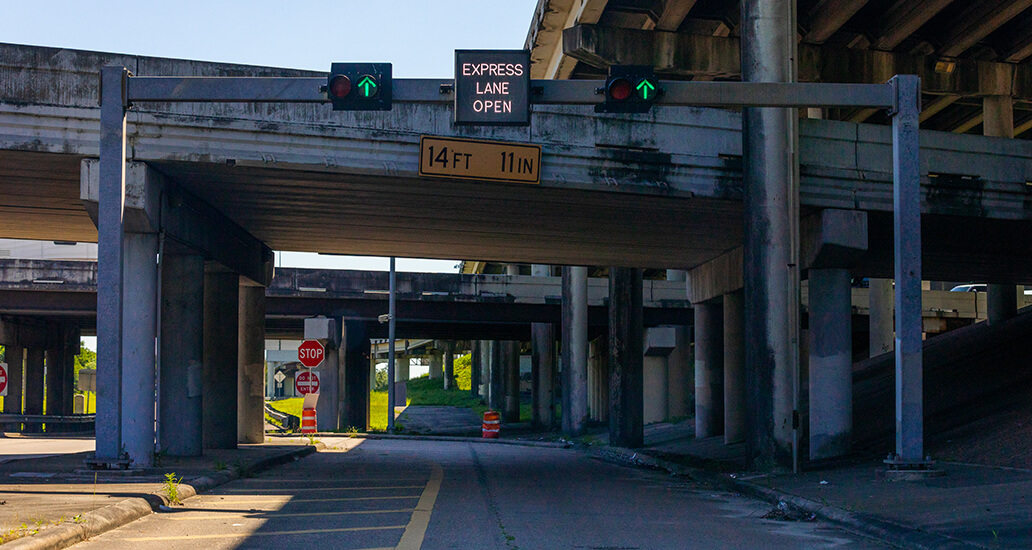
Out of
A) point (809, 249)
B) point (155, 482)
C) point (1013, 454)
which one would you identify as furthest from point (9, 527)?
point (809, 249)

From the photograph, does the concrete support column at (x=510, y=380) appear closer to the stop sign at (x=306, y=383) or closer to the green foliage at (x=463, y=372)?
the stop sign at (x=306, y=383)

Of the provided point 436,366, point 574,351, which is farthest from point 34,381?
point 436,366

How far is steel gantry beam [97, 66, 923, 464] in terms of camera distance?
12.9 meters

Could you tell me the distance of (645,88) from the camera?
1298cm

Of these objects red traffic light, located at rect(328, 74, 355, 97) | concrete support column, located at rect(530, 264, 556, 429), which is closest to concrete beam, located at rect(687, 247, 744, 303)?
red traffic light, located at rect(328, 74, 355, 97)

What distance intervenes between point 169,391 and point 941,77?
20468 mm

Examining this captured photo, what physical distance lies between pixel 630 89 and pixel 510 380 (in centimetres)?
4813

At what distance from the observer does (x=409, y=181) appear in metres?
16.3

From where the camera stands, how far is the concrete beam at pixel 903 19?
888 inches

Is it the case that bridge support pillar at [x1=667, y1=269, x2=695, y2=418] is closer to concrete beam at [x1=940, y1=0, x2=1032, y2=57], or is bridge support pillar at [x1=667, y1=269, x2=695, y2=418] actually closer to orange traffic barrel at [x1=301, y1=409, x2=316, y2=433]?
orange traffic barrel at [x1=301, y1=409, x2=316, y2=433]

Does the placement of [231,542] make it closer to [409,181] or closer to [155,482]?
[155,482]

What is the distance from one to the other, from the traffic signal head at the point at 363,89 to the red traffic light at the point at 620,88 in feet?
9.27

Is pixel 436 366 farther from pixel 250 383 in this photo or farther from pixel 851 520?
pixel 851 520

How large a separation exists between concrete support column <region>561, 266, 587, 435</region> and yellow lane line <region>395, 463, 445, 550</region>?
69.6 ft
